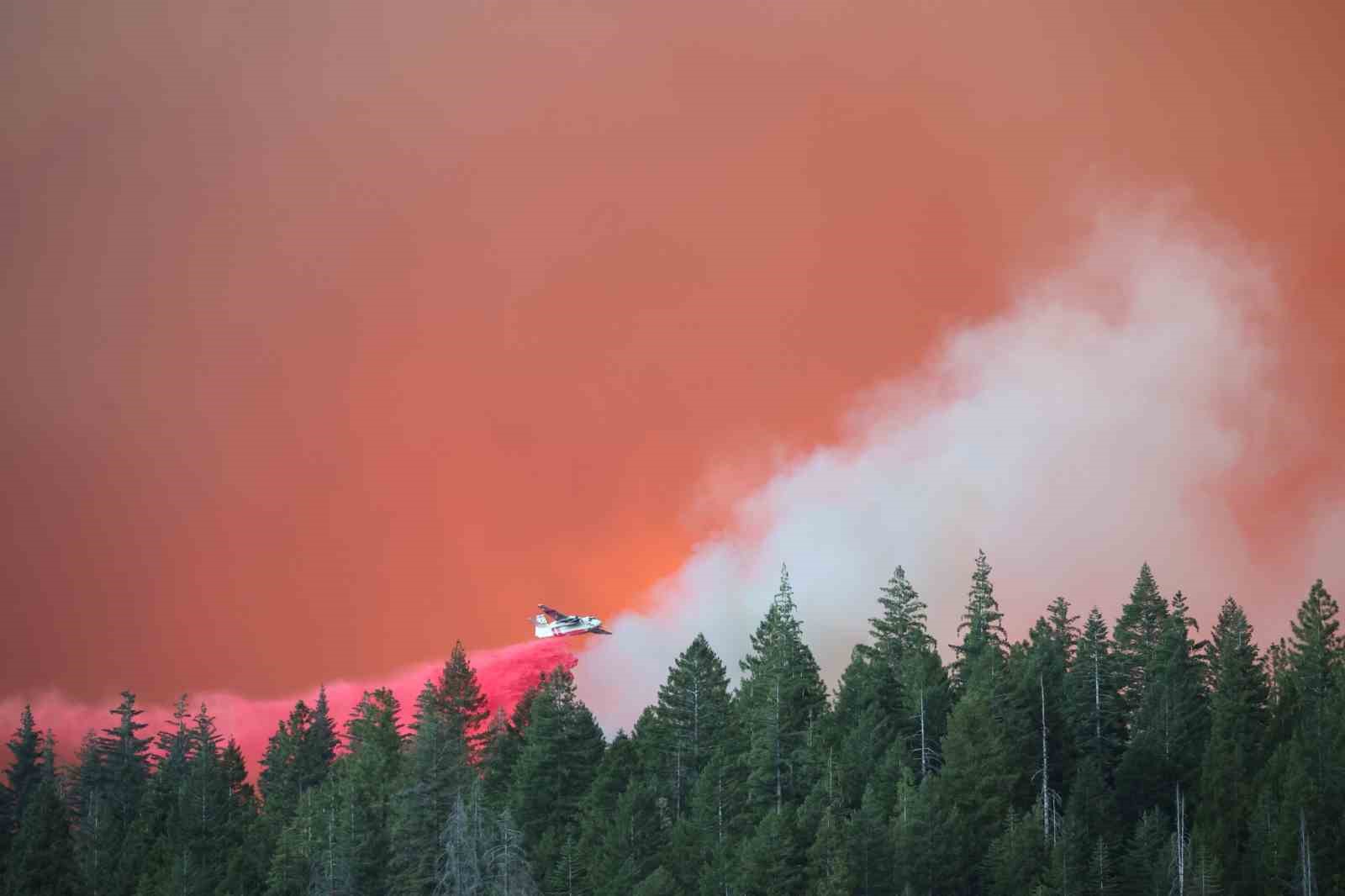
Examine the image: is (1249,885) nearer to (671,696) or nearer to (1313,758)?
(1313,758)

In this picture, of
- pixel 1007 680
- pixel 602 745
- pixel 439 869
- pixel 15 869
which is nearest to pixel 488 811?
pixel 439 869

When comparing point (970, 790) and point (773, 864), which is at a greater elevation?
point (970, 790)

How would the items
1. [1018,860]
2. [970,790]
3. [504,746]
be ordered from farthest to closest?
[504,746]
[970,790]
[1018,860]

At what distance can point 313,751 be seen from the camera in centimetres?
15512

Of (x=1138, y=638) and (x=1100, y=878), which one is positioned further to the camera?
(x=1138, y=638)

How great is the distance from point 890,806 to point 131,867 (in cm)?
5452

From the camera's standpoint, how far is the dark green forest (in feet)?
365

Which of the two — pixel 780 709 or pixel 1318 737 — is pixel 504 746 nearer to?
pixel 780 709

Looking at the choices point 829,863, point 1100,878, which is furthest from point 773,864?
point 1100,878

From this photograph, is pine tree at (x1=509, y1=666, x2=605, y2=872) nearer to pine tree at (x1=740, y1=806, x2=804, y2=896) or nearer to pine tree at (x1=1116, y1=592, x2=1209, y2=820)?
pine tree at (x1=740, y1=806, x2=804, y2=896)

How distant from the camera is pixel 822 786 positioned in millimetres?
120812

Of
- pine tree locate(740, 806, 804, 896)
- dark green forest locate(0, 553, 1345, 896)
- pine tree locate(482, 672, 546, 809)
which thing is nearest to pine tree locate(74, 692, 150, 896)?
dark green forest locate(0, 553, 1345, 896)

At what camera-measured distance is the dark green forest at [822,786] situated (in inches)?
4380

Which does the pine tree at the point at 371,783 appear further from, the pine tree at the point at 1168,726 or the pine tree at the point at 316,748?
the pine tree at the point at 1168,726
